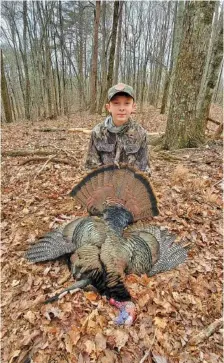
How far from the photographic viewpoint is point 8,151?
7.33 meters

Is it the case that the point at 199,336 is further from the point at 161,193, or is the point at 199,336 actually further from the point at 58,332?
the point at 161,193

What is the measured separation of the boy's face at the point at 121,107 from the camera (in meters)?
3.12

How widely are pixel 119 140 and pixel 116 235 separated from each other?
117 cm

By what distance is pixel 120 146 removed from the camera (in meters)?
3.49

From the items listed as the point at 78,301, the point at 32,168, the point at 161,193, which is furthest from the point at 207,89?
the point at 78,301

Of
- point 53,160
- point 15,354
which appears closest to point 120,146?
point 15,354

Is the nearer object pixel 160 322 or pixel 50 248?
pixel 160 322

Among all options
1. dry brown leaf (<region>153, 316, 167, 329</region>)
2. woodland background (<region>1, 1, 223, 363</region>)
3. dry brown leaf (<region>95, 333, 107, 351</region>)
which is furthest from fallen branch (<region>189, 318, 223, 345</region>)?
dry brown leaf (<region>95, 333, 107, 351</region>)

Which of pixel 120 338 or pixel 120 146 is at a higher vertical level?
pixel 120 146

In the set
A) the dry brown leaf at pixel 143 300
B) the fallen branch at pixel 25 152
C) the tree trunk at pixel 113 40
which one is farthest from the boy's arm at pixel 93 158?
the tree trunk at pixel 113 40

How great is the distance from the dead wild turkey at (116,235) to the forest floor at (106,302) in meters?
0.15

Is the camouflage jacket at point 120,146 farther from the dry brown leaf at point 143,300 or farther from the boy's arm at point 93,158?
the dry brown leaf at point 143,300

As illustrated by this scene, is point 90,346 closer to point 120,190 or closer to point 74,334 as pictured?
point 74,334

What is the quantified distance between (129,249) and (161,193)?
2231 millimetres
